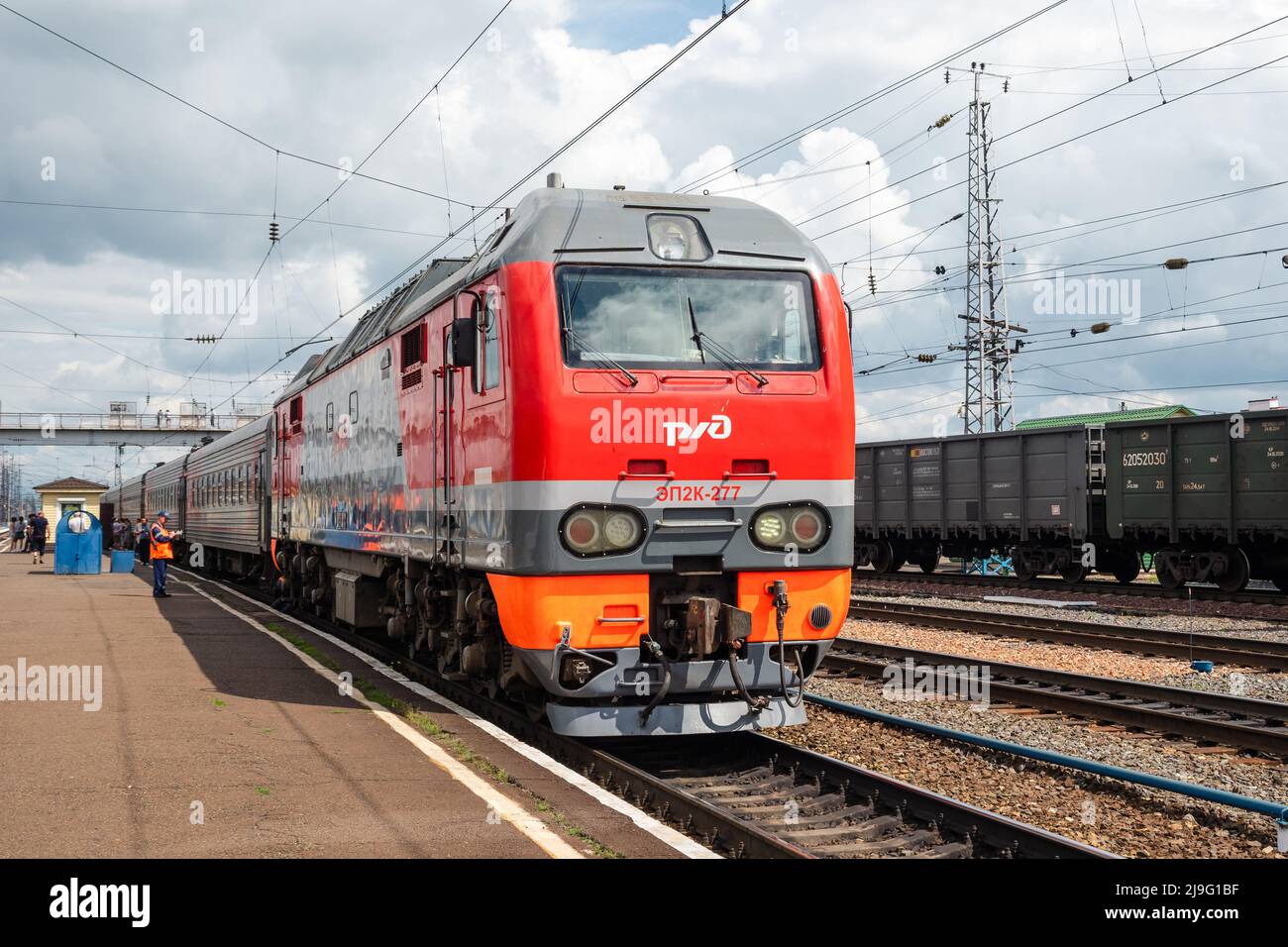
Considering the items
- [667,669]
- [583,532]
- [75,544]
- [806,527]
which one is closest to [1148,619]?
[806,527]

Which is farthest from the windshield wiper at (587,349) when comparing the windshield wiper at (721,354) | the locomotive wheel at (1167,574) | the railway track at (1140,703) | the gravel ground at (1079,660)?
the locomotive wheel at (1167,574)

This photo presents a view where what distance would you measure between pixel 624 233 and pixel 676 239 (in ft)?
1.27

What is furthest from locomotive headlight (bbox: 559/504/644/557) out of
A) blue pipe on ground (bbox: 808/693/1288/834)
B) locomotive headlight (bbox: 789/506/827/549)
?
blue pipe on ground (bbox: 808/693/1288/834)

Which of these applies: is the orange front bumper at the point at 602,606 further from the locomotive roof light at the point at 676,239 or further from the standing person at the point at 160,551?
the standing person at the point at 160,551

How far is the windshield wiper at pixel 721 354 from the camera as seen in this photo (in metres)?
8.11

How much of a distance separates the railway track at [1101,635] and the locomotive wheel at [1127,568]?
21.5 feet

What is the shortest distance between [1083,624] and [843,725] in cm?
799

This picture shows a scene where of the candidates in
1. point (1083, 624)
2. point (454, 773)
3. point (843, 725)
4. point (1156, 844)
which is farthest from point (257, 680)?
point (1083, 624)

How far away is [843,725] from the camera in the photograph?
9.67 meters

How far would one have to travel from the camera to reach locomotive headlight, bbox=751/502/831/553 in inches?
320

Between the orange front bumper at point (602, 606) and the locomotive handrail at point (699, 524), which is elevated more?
the locomotive handrail at point (699, 524)

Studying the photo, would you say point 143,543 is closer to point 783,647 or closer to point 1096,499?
point 1096,499
